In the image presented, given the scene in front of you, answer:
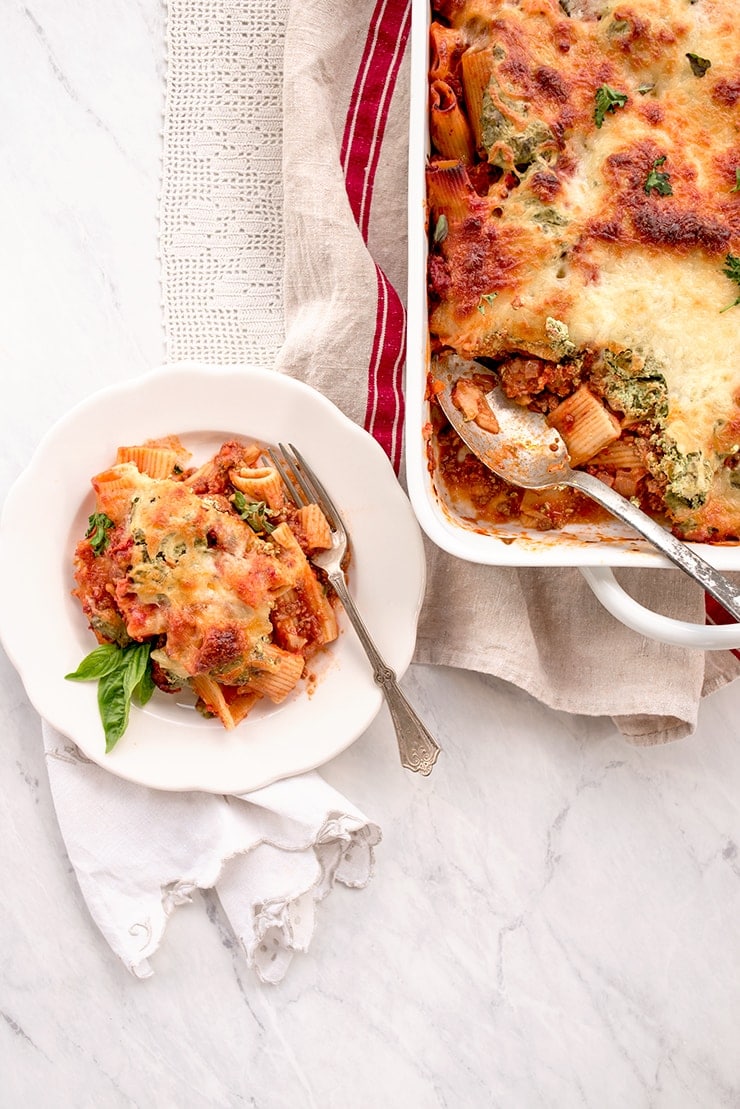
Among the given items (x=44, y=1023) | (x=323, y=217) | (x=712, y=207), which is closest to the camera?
(x=712, y=207)

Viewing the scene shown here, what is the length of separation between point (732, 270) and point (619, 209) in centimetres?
28

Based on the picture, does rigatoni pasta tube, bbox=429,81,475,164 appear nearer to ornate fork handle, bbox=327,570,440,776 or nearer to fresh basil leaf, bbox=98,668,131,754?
ornate fork handle, bbox=327,570,440,776

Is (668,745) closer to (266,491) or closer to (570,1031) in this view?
(570,1031)

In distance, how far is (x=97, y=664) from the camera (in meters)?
2.35

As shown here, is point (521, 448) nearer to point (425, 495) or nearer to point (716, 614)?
point (425, 495)

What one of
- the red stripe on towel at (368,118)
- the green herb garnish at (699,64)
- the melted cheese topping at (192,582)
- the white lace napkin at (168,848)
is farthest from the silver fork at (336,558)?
the green herb garnish at (699,64)

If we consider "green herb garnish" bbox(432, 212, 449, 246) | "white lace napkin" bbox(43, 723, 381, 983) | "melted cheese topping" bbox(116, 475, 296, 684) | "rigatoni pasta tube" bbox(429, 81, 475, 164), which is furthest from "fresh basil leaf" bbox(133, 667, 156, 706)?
"rigatoni pasta tube" bbox(429, 81, 475, 164)

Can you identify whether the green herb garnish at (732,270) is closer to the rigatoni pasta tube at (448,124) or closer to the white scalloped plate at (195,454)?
the rigatoni pasta tube at (448,124)

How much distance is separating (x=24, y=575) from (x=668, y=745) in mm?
1864

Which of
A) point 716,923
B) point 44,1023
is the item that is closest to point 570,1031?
point 716,923

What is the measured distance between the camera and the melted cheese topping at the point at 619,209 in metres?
2.03

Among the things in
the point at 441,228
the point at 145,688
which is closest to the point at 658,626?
the point at 441,228

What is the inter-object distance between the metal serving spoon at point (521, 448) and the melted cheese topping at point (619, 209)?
4.1 inches

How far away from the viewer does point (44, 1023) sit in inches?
103
